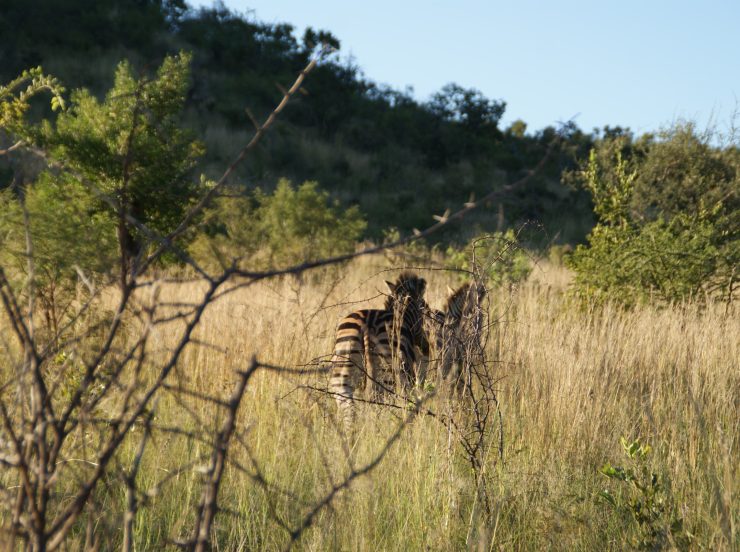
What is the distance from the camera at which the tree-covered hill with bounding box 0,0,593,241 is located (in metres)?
25.2

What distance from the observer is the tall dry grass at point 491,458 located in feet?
10.1

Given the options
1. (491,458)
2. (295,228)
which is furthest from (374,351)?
(295,228)

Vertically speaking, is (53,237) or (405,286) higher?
(405,286)

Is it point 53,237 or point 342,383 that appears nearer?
point 342,383

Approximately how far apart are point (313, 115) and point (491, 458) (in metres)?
27.4

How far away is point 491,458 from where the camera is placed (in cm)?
385

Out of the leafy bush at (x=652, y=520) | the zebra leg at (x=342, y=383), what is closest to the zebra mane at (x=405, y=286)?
the zebra leg at (x=342, y=383)

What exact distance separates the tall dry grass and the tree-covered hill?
16768 millimetres

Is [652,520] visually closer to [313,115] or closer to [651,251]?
[651,251]

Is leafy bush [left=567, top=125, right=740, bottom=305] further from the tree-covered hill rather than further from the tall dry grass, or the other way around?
the tree-covered hill

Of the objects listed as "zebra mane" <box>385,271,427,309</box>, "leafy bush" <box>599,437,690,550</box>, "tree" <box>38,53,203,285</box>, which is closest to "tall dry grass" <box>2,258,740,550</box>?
"leafy bush" <box>599,437,690,550</box>

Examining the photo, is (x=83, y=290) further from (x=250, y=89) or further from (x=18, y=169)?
(x=250, y=89)

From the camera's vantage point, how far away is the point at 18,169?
63.6 inches

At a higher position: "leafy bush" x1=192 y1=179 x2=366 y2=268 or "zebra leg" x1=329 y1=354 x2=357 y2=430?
"leafy bush" x1=192 y1=179 x2=366 y2=268
